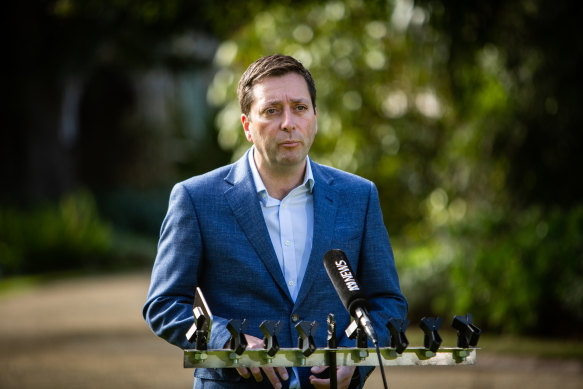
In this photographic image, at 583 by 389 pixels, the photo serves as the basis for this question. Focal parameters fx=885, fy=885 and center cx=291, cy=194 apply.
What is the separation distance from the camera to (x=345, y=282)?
2.55 metres

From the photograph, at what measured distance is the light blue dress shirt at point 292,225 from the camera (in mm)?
3012

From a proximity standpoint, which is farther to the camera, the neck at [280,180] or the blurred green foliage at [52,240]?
the blurred green foliage at [52,240]

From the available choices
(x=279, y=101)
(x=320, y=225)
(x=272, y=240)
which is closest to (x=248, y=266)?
(x=272, y=240)

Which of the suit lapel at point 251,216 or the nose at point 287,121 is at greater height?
the nose at point 287,121

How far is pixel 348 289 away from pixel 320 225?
0.53 m

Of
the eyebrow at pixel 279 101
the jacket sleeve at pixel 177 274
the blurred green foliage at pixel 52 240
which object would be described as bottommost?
the blurred green foliage at pixel 52 240

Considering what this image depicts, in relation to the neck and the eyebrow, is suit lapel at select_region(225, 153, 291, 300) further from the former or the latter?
the eyebrow

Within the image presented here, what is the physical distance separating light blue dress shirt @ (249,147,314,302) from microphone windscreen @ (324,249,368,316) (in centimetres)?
37

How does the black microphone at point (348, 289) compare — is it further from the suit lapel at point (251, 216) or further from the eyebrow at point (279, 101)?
the eyebrow at point (279, 101)

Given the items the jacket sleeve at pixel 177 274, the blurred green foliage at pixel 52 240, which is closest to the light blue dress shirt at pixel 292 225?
the jacket sleeve at pixel 177 274

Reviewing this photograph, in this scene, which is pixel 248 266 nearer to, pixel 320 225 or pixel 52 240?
pixel 320 225

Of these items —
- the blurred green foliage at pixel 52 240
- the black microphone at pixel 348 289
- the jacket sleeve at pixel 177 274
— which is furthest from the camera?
the blurred green foliage at pixel 52 240

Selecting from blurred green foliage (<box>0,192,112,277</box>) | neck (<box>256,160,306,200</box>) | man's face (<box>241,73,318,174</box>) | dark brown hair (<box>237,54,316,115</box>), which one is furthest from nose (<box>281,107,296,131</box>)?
blurred green foliage (<box>0,192,112,277</box>)

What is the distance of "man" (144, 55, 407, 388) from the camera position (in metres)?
2.91
